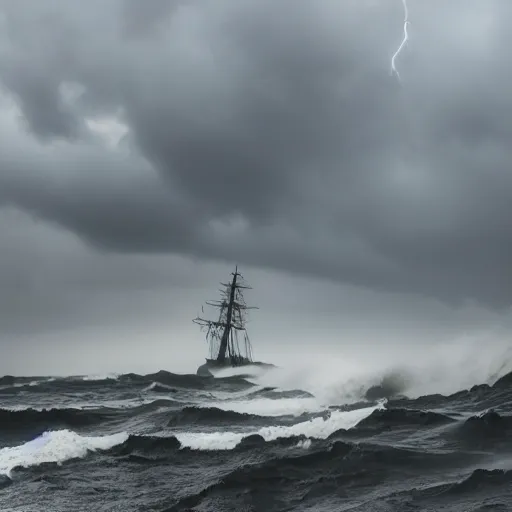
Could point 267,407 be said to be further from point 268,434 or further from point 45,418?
point 268,434

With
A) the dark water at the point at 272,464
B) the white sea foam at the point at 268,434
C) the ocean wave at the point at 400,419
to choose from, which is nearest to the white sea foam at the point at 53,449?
the dark water at the point at 272,464

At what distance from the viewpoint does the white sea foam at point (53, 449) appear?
1786cm

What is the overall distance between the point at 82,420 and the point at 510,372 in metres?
23.3

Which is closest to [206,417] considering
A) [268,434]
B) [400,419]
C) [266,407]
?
[268,434]

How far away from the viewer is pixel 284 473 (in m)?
14.1

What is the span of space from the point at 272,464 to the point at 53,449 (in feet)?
27.1

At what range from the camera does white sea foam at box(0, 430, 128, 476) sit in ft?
58.6

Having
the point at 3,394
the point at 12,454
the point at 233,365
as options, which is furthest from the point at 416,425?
the point at 233,365

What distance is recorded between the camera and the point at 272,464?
14.7m

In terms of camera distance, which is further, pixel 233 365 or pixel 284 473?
pixel 233 365

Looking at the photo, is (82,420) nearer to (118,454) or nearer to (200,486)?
(118,454)

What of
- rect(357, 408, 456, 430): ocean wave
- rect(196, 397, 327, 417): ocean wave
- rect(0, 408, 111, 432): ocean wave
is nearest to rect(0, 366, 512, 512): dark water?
rect(357, 408, 456, 430): ocean wave

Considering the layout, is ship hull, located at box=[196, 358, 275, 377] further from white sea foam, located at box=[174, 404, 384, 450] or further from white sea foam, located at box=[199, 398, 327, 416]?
white sea foam, located at box=[174, 404, 384, 450]

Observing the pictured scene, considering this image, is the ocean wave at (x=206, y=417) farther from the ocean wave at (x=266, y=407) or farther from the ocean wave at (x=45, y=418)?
the ocean wave at (x=45, y=418)
